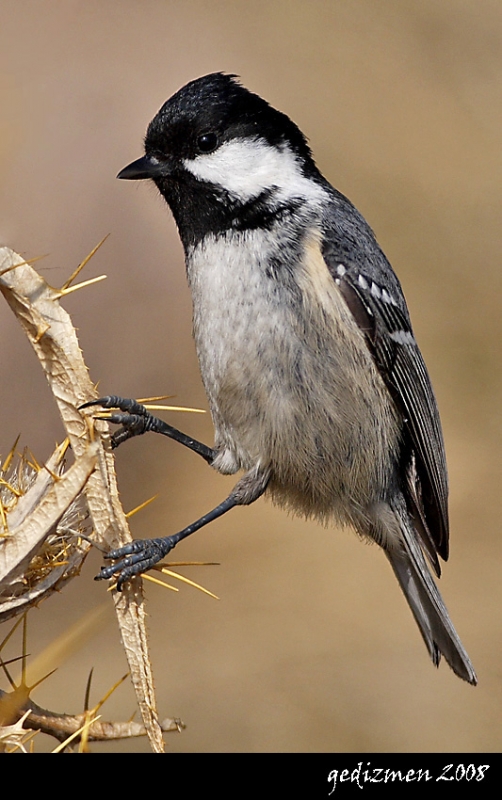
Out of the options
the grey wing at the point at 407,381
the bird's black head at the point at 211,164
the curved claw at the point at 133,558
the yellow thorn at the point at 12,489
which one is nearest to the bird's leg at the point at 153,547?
the curved claw at the point at 133,558

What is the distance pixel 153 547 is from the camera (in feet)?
7.04

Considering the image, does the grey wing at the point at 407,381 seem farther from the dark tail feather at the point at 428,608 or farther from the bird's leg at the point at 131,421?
the bird's leg at the point at 131,421

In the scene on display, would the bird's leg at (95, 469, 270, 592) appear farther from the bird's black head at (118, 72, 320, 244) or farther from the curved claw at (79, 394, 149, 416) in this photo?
the bird's black head at (118, 72, 320, 244)

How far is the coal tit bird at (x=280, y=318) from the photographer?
95.2 inches

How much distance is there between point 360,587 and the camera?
5.38 meters

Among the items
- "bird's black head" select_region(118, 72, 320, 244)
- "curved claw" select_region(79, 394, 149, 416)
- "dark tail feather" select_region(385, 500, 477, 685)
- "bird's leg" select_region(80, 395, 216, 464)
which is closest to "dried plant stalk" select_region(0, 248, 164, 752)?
"curved claw" select_region(79, 394, 149, 416)

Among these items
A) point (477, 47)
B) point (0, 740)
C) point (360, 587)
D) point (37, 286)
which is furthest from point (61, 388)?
point (477, 47)

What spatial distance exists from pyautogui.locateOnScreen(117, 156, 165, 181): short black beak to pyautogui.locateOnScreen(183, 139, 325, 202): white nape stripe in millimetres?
81

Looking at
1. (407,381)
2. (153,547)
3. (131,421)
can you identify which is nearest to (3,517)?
(153,547)

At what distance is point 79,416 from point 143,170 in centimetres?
124

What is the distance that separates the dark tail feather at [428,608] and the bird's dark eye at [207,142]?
133cm

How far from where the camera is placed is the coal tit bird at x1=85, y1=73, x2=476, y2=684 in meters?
2.42

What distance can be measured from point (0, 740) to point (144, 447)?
12.8ft

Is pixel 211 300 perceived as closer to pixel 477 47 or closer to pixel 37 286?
pixel 37 286
